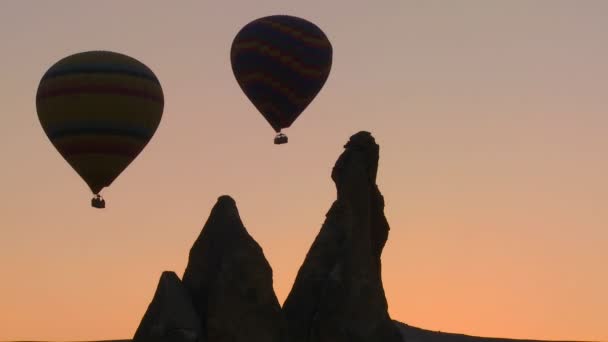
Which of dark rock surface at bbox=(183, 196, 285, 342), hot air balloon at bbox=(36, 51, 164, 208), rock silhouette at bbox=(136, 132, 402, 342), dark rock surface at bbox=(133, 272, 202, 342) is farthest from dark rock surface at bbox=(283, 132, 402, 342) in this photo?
hot air balloon at bbox=(36, 51, 164, 208)

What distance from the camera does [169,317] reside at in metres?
43.0

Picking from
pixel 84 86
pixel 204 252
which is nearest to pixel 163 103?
pixel 84 86

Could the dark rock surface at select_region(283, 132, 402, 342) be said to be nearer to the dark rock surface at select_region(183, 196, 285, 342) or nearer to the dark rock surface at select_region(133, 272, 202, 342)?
the dark rock surface at select_region(183, 196, 285, 342)

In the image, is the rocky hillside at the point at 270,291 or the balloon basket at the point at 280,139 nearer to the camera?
the rocky hillside at the point at 270,291

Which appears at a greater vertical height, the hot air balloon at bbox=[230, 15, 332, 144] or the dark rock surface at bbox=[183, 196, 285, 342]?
the hot air balloon at bbox=[230, 15, 332, 144]

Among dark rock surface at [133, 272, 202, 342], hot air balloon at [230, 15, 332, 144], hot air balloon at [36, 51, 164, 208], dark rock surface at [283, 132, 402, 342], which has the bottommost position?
dark rock surface at [133, 272, 202, 342]

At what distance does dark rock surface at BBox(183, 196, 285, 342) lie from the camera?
4369 centimetres

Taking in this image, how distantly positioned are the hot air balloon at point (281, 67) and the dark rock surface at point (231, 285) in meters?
12.2

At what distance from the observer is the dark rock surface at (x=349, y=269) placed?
44156 millimetres

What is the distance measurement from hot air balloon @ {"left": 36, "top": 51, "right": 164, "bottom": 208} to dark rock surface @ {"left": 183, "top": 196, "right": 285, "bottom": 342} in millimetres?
7544

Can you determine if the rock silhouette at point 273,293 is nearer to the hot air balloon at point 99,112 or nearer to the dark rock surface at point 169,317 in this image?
the dark rock surface at point 169,317

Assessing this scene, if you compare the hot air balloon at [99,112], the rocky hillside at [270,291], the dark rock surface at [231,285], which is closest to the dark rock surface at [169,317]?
the rocky hillside at [270,291]

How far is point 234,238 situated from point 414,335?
34.7 meters

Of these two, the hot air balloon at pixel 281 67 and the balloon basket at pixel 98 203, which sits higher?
the hot air balloon at pixel 281 67
